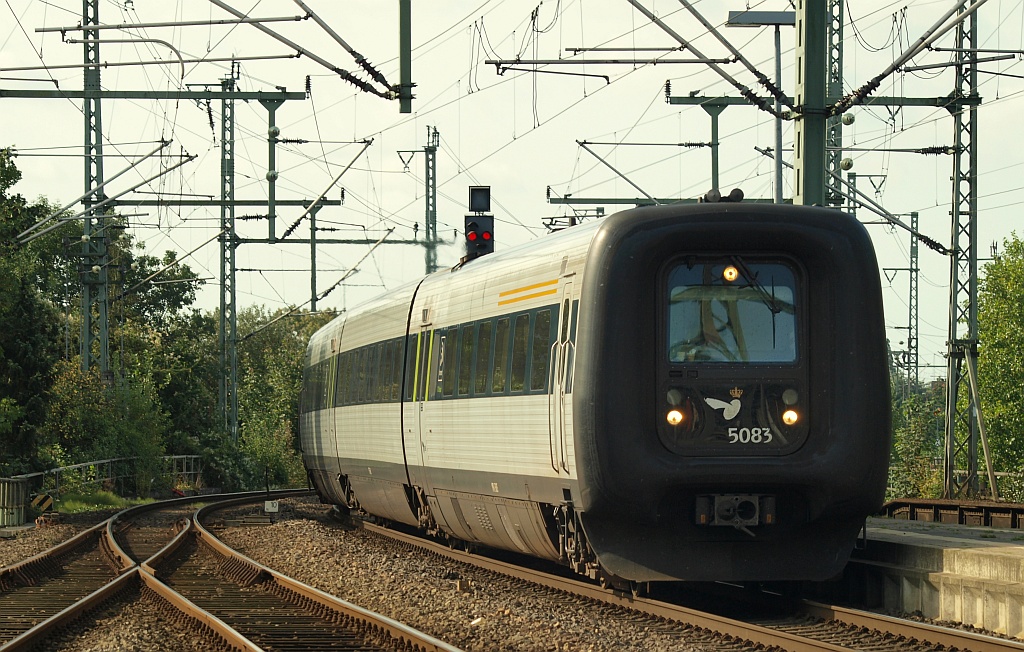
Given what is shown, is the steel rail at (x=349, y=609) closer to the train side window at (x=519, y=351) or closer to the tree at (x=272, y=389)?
the train side window at (x=519, y=351)

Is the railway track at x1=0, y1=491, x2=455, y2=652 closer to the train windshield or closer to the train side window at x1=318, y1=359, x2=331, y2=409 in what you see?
the train windshield

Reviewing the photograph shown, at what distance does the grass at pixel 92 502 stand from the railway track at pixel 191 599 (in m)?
11.0

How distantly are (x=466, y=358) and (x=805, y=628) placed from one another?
554 centimetres

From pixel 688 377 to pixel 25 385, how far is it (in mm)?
23367

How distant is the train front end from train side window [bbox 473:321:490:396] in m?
2.88

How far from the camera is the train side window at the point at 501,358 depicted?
588 inches

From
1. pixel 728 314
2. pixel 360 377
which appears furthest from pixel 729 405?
pixel 360 377

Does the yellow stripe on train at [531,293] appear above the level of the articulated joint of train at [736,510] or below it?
above

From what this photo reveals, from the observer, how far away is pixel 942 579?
41.1 feet

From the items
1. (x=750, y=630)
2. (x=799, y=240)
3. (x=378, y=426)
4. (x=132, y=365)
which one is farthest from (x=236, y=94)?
(x=132, y=365)

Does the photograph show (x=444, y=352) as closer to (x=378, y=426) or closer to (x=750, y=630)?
(x=378, y=426)

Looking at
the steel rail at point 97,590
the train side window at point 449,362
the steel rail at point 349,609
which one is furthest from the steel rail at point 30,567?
the train side window at point 449,362

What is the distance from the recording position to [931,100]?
29969 millimetres

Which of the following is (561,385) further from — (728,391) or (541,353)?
(728,391)
